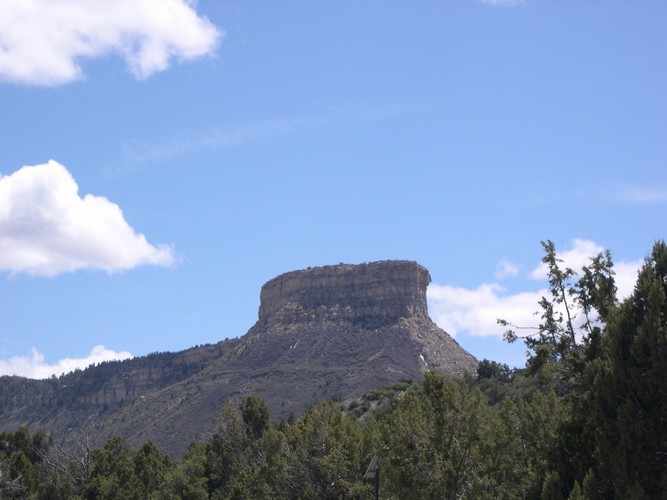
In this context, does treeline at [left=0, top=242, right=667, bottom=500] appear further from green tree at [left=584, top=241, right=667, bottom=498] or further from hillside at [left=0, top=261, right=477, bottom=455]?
hillside at [left=0, top=261, right=477, bottom=455]

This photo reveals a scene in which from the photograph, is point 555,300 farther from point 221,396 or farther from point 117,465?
point 221,396

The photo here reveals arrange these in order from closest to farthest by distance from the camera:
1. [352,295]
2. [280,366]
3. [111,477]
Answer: [111,477]
[280,366]
[352,295]

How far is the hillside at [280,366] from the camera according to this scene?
106062 mm

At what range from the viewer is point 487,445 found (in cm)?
2864

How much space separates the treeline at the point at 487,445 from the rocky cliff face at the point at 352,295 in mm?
81320

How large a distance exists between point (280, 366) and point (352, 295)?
83.7 feet

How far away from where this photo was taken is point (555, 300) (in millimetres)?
26031

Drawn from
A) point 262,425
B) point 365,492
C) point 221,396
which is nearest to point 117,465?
point 262,425

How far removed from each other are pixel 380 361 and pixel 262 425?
60777 millimetres

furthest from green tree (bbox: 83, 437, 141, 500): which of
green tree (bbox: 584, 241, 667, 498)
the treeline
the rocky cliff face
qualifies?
the rocky cliff face

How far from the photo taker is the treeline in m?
19.1

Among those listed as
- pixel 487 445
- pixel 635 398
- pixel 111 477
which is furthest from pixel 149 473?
pixel 635 398

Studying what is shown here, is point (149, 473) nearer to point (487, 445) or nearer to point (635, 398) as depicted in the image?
point (487, 445)

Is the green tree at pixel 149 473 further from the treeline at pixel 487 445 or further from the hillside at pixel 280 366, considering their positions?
the hillside at pixel 280 366
